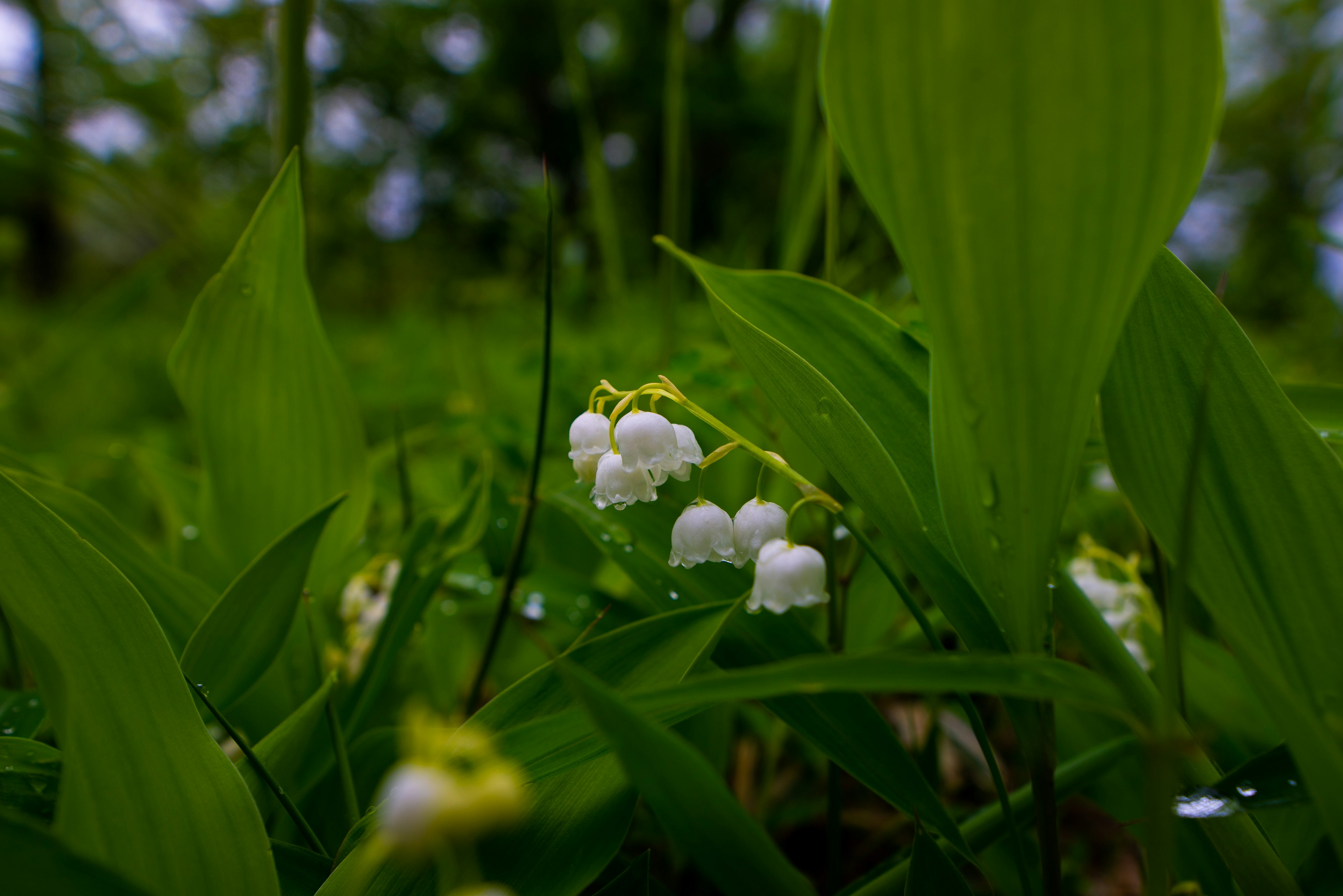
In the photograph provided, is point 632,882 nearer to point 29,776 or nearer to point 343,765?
point 343,765

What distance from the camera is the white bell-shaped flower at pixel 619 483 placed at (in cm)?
56

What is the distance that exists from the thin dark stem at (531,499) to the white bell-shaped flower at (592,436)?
41 millimetres

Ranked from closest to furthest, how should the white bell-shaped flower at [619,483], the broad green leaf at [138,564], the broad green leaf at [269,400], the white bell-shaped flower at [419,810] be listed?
the white bell-shaped flower at [419,810], the white bell-shaped flower at [619,483], the broad green leaf at [138,564], the broad green leaf at [269,400]

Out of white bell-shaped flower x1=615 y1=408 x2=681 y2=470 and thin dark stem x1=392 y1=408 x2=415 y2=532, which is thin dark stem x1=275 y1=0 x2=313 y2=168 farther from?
white bell-shaped flower x1=615 y1=408 x2=681 y2=470

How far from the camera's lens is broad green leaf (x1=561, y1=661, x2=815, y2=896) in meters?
0.35

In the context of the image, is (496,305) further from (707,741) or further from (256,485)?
(707,741)

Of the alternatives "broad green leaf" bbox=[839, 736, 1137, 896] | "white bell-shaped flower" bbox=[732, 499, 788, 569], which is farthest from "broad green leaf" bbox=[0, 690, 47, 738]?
"broad green leaf" bbox=[839, 736, 1137, 896]

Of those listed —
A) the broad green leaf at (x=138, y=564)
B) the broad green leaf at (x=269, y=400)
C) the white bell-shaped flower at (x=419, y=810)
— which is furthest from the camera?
the broad green leaf at (x=269, y=400)

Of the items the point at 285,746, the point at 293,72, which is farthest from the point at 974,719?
the point at 293,72

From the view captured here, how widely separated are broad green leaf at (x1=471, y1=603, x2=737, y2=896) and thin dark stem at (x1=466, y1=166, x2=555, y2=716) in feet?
0.54

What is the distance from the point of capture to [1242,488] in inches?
20.2

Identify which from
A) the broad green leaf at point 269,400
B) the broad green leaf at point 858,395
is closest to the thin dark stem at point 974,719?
the broad green leaf at point 858,395

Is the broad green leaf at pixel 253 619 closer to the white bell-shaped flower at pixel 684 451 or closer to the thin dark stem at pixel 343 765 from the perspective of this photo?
the thin dark stem at pixel 343 765

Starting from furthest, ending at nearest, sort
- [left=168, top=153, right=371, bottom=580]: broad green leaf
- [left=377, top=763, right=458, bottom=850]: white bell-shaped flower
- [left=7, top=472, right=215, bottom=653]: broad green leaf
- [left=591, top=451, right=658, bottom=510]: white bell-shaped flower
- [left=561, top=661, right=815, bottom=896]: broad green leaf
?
[left=168, top=153, right=371, bottom=580]: broad green leaf → [left=7, top=472, right=215, bottom=653]: broad green leaf → [left=591, top=451, right=658, bottom=510]: white bell-shaped flower → [left=561, top=661, right=815, bottom=896]: broad green leaf → [left=377, top=763, right=458, bottom=850]: white bell-shaped flower
